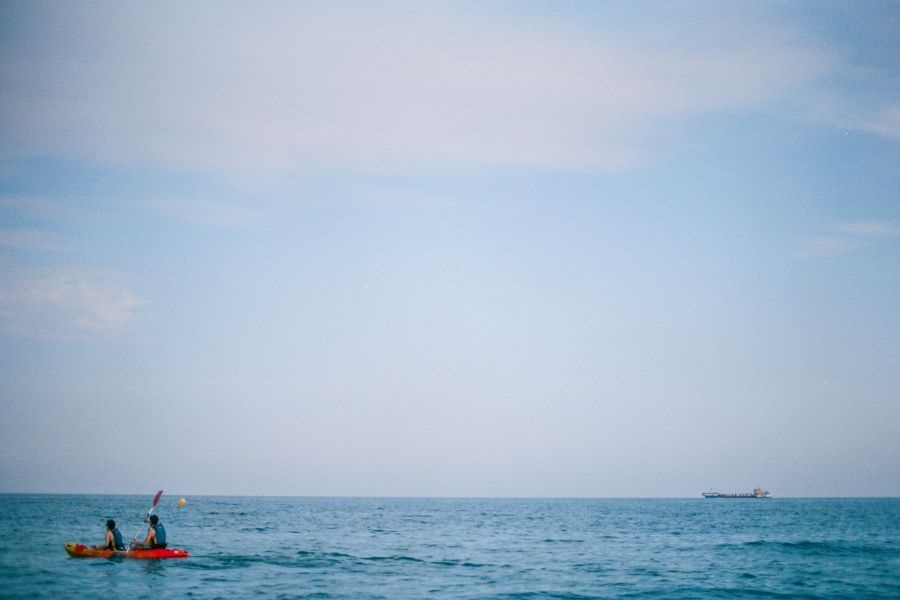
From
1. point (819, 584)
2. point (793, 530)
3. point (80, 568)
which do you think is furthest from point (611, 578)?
point (793, 530)

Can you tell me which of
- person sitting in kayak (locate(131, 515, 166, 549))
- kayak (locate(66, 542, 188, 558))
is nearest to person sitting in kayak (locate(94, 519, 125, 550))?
Result: kayak (locate(66, 542, 188, 558))

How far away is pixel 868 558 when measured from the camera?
45.4 m

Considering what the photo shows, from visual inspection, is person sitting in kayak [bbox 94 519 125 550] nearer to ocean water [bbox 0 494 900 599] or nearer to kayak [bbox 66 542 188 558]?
kayak [bbox 66 542 188 558]

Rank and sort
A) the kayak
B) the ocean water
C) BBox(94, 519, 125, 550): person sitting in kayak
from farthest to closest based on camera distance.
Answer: BBox(94, 519, 125, 550): person sitting in kayak → the kayak → the ocean water

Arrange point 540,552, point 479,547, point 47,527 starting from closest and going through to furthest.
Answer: point 540,552, point 479,547, point 47,527

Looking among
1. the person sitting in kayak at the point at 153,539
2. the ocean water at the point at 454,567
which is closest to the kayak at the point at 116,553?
the person sitting in kayak at the point at 153,539

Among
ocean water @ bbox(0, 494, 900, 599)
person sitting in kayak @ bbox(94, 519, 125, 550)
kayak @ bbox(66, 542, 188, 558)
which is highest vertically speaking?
person sitting in kayak @ bbox(94, 519, 125, 550)

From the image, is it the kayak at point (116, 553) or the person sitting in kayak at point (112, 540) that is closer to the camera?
the kayak at point (116, 553)

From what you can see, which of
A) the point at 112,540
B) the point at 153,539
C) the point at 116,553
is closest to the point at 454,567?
the point at 153,539

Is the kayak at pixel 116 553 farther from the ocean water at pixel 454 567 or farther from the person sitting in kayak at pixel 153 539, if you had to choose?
the ocean water at pixel 454 567

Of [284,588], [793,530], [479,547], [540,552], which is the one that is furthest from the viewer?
[793,530]

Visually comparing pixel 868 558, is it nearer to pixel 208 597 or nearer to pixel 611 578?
pixel 611 578

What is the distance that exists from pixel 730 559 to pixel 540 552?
1125cm

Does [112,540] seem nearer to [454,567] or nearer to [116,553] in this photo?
[116,553]
